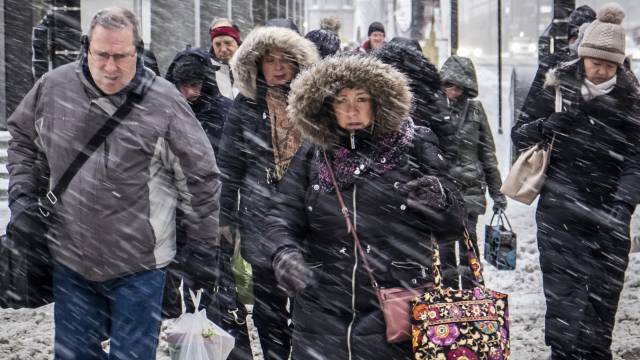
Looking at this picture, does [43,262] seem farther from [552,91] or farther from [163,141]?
[552,91]

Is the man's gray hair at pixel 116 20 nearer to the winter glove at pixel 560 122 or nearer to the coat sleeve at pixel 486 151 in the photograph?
the winter glove at pixel 560 122

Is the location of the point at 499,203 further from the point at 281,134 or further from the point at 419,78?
the point at 281,134

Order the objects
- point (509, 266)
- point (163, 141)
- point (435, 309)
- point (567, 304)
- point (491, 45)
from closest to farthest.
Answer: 1. point (435, 309)
2. point (163, 141)
3. point (567, 304)
4. point (509, 266)
5. point (491, 45)

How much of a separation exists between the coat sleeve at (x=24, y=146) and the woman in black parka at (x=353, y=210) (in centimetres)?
107

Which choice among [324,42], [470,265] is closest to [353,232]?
[470,265]

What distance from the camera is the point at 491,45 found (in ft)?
144

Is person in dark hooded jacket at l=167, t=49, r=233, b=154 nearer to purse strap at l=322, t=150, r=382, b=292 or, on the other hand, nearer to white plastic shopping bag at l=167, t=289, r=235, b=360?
white plastic shopping bag at l=167, t=289, r=235, b=360

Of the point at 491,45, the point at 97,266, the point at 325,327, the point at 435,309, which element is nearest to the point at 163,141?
the point at 97,266

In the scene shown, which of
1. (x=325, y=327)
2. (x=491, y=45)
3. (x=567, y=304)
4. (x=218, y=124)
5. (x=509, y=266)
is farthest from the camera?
(x=491, y=45)

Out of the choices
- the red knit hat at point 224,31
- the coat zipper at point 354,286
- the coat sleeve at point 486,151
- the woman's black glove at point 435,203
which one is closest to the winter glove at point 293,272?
the coat zipper at point 354,286

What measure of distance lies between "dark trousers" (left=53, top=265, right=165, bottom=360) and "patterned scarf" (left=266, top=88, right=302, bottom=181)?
147cm

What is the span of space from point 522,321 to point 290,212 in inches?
177

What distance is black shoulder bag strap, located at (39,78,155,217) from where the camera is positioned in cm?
438

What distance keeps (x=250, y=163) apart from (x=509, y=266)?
275 centimetres
